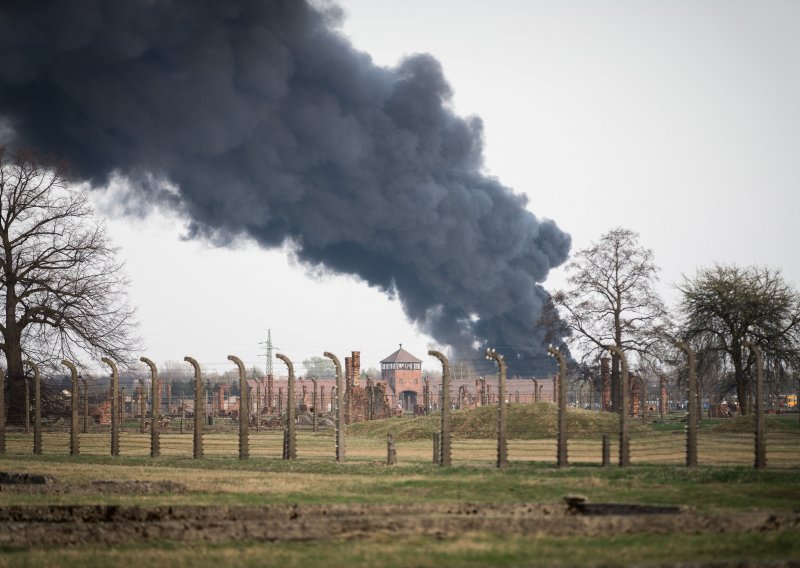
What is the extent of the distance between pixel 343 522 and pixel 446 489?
7.43m

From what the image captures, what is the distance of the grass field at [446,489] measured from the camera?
618 inches

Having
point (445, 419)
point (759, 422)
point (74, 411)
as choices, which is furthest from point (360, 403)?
point (759, 422)

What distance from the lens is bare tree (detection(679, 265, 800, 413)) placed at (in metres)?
60.4

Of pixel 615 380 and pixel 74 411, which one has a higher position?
pixel 615 380

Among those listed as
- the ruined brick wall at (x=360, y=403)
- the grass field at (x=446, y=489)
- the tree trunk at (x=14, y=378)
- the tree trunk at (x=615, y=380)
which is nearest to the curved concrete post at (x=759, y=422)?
the grass field at (x=446, y=489)

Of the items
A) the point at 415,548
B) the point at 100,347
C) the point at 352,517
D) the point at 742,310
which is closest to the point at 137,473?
the point at 352,517

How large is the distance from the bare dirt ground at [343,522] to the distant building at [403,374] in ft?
413

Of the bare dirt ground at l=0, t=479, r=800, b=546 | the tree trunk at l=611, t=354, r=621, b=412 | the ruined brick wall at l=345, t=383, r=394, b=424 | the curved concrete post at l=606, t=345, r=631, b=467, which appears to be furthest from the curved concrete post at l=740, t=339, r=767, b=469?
the ruined brick wall at l=345, t=383, r=394, b=424

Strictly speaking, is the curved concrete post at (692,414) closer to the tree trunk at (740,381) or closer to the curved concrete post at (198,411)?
the curved concrete post at (198,411)

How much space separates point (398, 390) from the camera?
150 m

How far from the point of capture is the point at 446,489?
1006 inches

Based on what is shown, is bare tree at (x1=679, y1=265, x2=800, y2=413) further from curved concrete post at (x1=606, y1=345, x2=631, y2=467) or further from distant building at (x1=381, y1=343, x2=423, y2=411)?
distant building at (x1=381, y1=343, x2=423, y2=411)

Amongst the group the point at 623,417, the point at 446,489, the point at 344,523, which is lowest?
the point at 446,489

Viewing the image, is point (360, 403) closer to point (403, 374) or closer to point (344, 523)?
point (344, 523)
